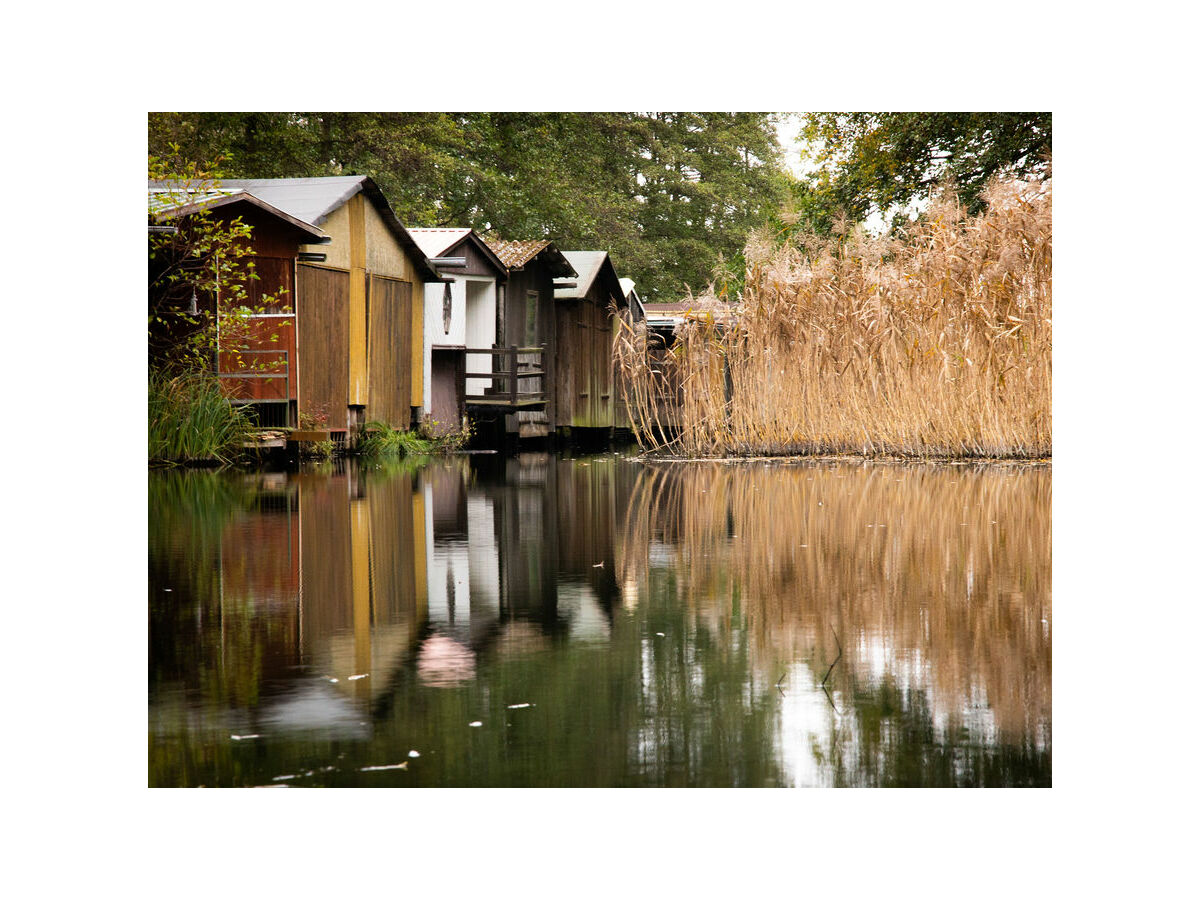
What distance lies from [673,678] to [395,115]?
35.5 ft

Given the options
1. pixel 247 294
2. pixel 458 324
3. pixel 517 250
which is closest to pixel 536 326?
pixel 517 250

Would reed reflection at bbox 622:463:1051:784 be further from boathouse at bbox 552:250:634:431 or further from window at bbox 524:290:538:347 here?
boathouse at bbox 552:250:634:431

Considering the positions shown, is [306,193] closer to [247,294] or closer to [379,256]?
[379,256]

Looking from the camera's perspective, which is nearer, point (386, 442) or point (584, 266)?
point (386, 442)

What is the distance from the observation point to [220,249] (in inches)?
362

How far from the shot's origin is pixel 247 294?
9.55 m

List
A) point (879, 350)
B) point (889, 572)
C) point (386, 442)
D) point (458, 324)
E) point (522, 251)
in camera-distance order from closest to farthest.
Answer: point (889, 572)
point (879, 350)
point (386, 442)
point (458, 324)
point (522, 251)

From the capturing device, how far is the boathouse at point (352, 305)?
1137 centimetres

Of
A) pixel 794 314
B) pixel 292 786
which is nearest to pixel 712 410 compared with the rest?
pixel 794 314

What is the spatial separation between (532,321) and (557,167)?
7131mm

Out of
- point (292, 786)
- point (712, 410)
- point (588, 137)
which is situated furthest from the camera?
point (712, 410)

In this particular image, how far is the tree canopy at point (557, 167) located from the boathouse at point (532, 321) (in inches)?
13.1

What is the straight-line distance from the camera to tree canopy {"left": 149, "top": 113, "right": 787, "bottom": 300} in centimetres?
774
